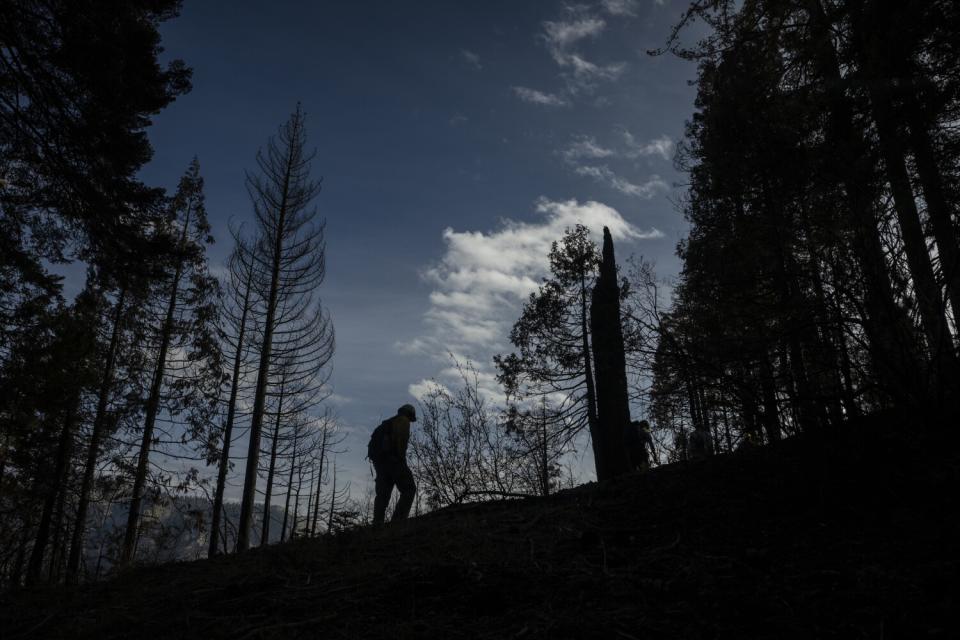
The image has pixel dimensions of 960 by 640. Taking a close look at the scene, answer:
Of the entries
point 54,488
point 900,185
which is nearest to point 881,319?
point 900,185

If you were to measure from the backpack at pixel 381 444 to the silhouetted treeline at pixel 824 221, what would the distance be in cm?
441

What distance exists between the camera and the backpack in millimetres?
8852

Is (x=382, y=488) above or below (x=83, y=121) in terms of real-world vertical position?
below

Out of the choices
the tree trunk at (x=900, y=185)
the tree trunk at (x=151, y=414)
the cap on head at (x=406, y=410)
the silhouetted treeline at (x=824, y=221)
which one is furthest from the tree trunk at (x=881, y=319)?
the tree trunk at (x=151, y=414)

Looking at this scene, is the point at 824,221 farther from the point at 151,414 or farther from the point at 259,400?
the point at 151,414

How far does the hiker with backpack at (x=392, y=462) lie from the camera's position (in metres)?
8.82

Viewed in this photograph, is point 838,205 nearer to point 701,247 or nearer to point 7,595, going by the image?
point 701,247

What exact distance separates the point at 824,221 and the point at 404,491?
6.98 metres

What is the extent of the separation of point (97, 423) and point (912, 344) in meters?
18.4

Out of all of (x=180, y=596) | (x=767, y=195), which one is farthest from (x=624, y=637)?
(x=767, y=195)

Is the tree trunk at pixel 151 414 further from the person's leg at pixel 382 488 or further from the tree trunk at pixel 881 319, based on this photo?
the tree trunk at pixel 881 319

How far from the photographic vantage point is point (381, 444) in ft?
29.2

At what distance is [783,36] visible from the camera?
8.28 meters

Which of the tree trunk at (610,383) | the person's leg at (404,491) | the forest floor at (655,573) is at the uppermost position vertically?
the tree trunk at (610,383)
